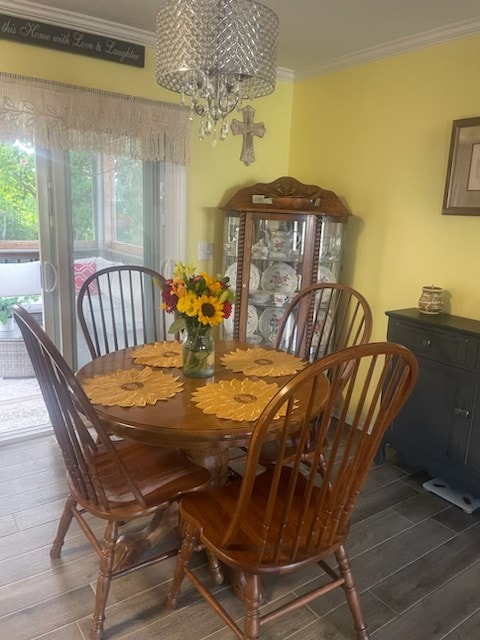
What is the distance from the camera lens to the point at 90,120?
107 inches

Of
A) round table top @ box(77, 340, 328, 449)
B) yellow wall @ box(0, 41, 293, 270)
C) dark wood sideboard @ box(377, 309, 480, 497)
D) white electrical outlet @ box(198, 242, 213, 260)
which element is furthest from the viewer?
white electrical outlet @ box(198, 242, 213, 260)

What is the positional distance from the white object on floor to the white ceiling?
2.40 meters

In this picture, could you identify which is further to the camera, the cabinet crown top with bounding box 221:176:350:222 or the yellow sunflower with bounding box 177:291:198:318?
the cabinet crown top with bounding box 221:176:350:222

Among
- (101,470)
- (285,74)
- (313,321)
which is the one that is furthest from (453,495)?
(285,74)

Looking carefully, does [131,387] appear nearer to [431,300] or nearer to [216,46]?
[216,46]

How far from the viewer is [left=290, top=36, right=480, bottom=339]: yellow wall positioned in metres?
2.58

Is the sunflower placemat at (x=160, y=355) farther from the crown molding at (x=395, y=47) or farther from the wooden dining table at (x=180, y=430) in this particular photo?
the crown molding at (x=395, y=47)

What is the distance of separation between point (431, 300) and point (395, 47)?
1.52 m

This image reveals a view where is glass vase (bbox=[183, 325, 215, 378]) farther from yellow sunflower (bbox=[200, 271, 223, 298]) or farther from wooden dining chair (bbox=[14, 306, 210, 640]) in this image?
wooden dining chair (bbox=[14, 306, 210, 640])

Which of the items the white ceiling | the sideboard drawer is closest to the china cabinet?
the sideboard drawer

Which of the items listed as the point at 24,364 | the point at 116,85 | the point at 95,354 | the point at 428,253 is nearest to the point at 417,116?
the point at 428,253

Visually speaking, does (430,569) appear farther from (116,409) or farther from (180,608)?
(116,409)

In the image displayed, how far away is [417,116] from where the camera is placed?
276 cm

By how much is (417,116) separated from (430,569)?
94.1 inches
